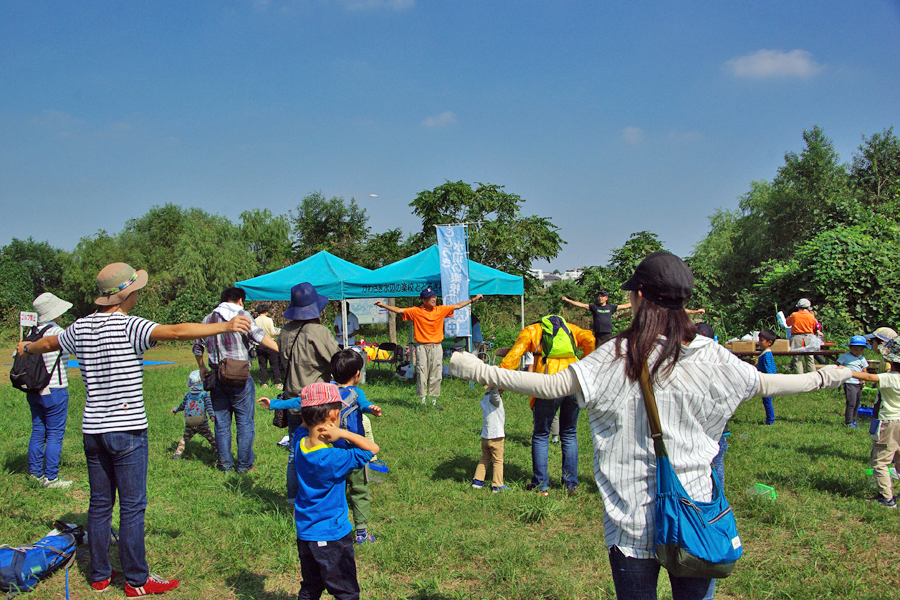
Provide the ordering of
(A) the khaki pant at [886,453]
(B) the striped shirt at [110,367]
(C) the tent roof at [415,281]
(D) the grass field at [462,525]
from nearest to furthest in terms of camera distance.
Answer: (B) the striped shirt at [110,367] < (D) the grass field at [462,525] < (A) the khaki pant at [886,453] < (C) the tent roof at [415,281]

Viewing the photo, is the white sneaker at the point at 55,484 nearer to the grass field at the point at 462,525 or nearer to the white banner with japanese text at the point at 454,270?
the grass field at the point at 462,525

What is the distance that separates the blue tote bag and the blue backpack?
3.77 metres

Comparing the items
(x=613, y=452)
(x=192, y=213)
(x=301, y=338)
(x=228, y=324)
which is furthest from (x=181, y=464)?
(x=192, y=213)

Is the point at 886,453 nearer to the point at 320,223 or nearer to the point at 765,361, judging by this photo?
the point at 765,361

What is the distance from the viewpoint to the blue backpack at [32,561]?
3.42 meters

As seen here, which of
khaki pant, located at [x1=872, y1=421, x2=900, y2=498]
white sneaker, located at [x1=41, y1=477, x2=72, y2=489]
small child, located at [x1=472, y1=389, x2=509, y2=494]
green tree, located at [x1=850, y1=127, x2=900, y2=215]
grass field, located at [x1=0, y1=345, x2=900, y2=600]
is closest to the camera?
grass field, located at [x1=0, y1=345, x2=900, y2=600]

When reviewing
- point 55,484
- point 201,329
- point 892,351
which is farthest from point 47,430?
point 892,351

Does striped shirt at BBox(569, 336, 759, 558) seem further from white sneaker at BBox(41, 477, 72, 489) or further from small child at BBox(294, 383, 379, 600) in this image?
white sneaker at BBox(41, 477, 72, 489)

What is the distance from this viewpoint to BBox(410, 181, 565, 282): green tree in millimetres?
29469

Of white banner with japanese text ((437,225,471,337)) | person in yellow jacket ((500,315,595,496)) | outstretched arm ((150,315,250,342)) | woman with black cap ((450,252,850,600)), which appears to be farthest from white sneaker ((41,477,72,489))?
white banner with japanese text ((437,225,471,337))

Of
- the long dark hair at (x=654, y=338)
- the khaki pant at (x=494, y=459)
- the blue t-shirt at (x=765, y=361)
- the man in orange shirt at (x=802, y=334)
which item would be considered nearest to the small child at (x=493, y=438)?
the khaki pant at (x=494, y=459)

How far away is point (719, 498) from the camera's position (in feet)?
6.10

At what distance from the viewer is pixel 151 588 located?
3.43 metres

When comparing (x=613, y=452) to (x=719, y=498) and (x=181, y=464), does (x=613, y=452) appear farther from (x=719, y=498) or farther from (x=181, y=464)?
(x=181, y=464)
